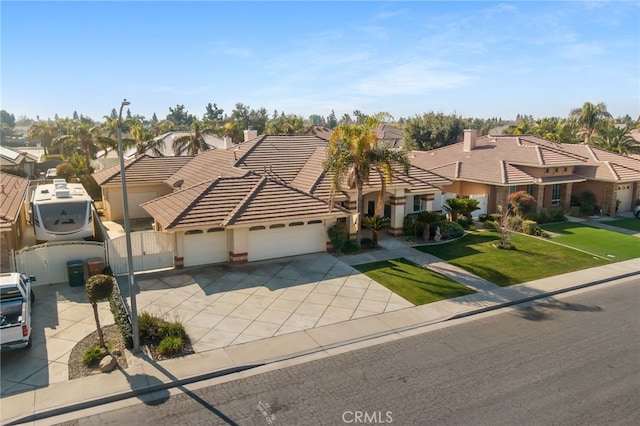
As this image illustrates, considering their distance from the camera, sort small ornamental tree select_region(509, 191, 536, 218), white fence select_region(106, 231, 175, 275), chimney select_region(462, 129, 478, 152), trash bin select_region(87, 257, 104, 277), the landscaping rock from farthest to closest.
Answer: chimney select_region(462, 129, 478, 152) → small ornamental tree select_region(509, 191, 536, 218) → white fence select_region(106, 231, 175, 275) → trash bin select_region(87, 257, 104, 277) → the landscaping rock

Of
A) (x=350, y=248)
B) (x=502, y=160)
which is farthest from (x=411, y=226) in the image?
(x=502, y=160)

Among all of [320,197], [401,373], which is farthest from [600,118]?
[401,373]

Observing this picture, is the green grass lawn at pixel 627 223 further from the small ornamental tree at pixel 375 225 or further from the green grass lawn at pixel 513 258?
the small ornamental tree at pixel 375 225

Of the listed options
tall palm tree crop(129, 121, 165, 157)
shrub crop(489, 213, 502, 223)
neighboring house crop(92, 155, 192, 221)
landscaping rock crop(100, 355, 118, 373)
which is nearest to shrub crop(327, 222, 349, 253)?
shrub crop(489, 213, 502, 223)

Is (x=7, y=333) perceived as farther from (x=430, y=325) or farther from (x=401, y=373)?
(x=430, y=325)

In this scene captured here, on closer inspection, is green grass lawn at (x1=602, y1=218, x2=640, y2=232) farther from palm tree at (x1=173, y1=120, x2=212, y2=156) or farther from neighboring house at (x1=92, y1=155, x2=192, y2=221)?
palm tree at (x1=173, y1=120, x2=212, y2=156)
